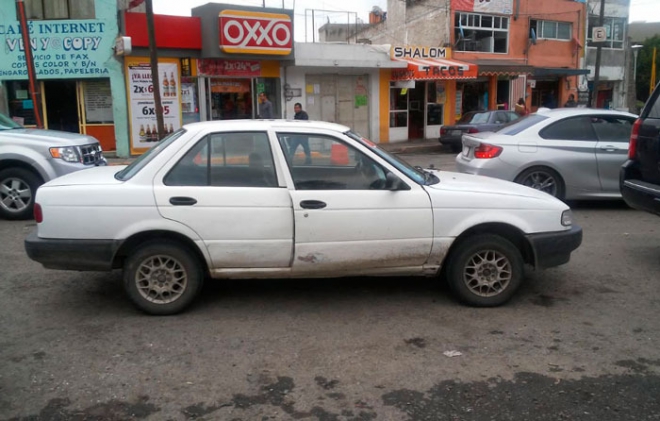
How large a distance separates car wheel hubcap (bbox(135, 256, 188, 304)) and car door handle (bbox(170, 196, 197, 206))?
436 millimetres

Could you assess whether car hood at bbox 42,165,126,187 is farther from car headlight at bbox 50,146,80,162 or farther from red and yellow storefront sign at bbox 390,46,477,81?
red and yellow storefront sign at bbox 390,46,477,81

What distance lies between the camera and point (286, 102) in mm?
20578

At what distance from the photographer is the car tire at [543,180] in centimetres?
887

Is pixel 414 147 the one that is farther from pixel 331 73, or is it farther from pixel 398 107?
pixel 331 73

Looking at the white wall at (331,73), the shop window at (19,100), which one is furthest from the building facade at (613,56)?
the shop window at (19,100)

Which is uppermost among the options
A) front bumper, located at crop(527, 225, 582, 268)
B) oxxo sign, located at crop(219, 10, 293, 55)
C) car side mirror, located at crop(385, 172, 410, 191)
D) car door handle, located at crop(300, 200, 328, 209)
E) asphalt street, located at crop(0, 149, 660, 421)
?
oxxo sign, located at crop(219, 10, 293, 55)

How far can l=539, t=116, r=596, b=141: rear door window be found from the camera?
8.95 meters

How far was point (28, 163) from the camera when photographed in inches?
328

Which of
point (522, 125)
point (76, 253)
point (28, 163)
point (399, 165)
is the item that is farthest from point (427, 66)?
point (76, 253)

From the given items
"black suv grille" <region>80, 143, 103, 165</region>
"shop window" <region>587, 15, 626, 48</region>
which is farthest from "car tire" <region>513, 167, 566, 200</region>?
"shop window" <region>587, 15, 626, 48</region>

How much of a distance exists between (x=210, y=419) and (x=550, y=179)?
702cm

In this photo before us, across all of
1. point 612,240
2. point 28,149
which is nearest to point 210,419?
point 612,240

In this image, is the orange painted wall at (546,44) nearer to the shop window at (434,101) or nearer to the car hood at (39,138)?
the shop window at (434,101)

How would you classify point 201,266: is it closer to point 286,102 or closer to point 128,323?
point 128,323
